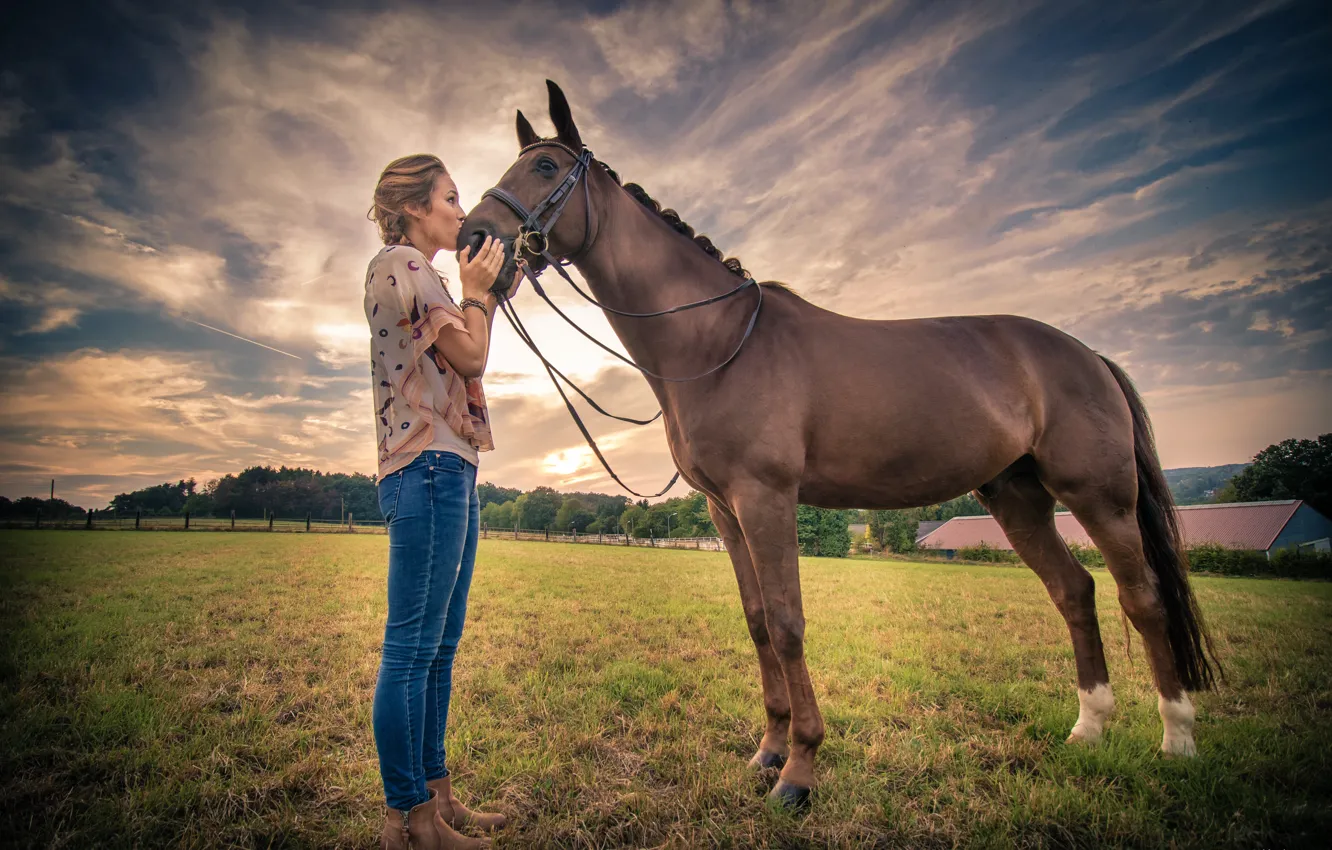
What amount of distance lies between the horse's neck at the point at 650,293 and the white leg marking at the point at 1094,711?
11.6 feet

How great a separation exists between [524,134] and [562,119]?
1.22 ft

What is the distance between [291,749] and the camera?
3244 millimetres

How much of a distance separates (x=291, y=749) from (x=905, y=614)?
29.5 feet

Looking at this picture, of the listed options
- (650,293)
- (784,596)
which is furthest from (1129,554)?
(650,293)

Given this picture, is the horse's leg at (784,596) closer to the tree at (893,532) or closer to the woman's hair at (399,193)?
the woman's hair at (399,193)

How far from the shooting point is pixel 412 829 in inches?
80.7

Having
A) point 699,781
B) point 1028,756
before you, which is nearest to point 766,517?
point 699,781

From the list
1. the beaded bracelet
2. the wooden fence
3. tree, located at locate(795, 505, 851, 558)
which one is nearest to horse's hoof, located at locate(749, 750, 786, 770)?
the beaded bracelet

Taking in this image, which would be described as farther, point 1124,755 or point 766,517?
point 1124,755

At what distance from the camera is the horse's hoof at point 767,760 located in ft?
10.2

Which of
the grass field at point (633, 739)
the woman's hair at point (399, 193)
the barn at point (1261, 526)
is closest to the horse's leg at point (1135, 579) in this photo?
the grass field at point (633, 739)

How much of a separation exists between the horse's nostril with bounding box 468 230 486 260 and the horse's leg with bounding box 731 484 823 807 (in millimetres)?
1850

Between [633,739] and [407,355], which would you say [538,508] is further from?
[407,355]

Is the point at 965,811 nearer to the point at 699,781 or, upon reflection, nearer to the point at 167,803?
the point at 699,781
